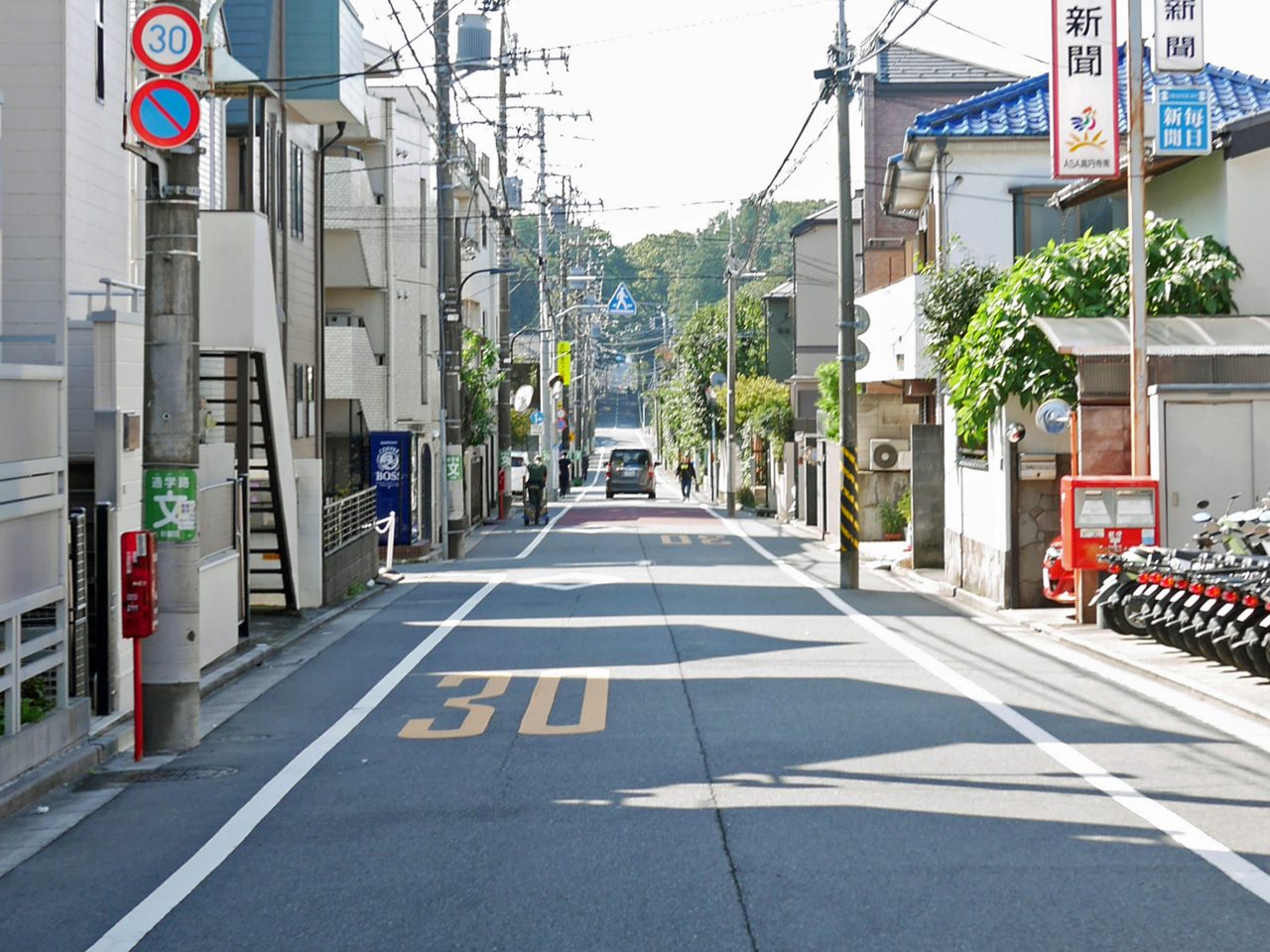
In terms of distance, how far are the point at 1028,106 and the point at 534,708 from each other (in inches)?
769

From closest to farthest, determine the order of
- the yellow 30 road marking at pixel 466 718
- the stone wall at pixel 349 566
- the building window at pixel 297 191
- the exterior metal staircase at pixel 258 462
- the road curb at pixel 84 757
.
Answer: the road curb at pixel 84 757
the yellow 30 road marking at pixel 466 718
the exterior metal staircase at pixel 258 462
the stone wall at pixel 349 566
the building window at pixel 297 191

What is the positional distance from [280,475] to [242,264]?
3102 mm

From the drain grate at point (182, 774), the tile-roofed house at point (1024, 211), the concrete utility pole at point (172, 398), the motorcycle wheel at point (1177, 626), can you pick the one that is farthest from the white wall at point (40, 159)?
the tile-roofed house at point (1024, 211)

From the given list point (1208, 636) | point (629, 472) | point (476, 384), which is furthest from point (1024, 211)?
point (629, 472)

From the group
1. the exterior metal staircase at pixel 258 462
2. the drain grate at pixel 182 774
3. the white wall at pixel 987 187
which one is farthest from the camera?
the white wall at pixel 987 187

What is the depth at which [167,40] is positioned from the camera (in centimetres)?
1044

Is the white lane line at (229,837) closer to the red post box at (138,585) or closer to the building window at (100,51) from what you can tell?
the red post box at (138,585)

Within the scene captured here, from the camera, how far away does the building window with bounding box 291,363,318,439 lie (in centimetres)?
2738

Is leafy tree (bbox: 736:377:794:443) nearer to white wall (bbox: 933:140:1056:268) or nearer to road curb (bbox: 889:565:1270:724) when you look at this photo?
white wall (bbox: 933:140:1056:268)

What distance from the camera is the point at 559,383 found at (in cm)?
7375

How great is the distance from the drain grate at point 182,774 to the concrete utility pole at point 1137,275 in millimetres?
10963

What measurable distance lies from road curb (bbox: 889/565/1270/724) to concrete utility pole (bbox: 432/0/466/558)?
11.8 metres

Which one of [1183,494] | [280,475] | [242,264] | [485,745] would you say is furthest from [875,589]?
[485,745]

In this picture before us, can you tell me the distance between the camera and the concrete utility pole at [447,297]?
32031 millimetres
